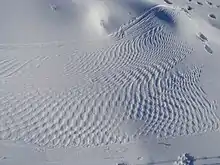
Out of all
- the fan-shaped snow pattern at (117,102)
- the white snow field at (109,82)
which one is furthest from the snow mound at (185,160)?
the fan-shaped snow pattern at (117,102)

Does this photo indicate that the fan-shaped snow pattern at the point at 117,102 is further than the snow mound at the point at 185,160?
Yes

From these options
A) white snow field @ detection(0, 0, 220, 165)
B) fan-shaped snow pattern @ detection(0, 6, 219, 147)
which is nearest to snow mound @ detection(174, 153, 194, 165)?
white snow field @ detection(0, 0, 220, 165)

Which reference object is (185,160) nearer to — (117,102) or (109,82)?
(117,102)

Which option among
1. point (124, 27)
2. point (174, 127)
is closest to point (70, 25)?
point (124, 27)

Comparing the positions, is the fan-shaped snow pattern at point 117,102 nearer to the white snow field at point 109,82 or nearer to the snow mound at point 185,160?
the white snow field at point 109,82

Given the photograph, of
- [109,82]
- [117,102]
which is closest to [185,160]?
[117,102]

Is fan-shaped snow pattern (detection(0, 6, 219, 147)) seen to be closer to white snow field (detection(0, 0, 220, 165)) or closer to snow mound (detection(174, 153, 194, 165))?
white snow field (detection(0, 0, 220, 165))
